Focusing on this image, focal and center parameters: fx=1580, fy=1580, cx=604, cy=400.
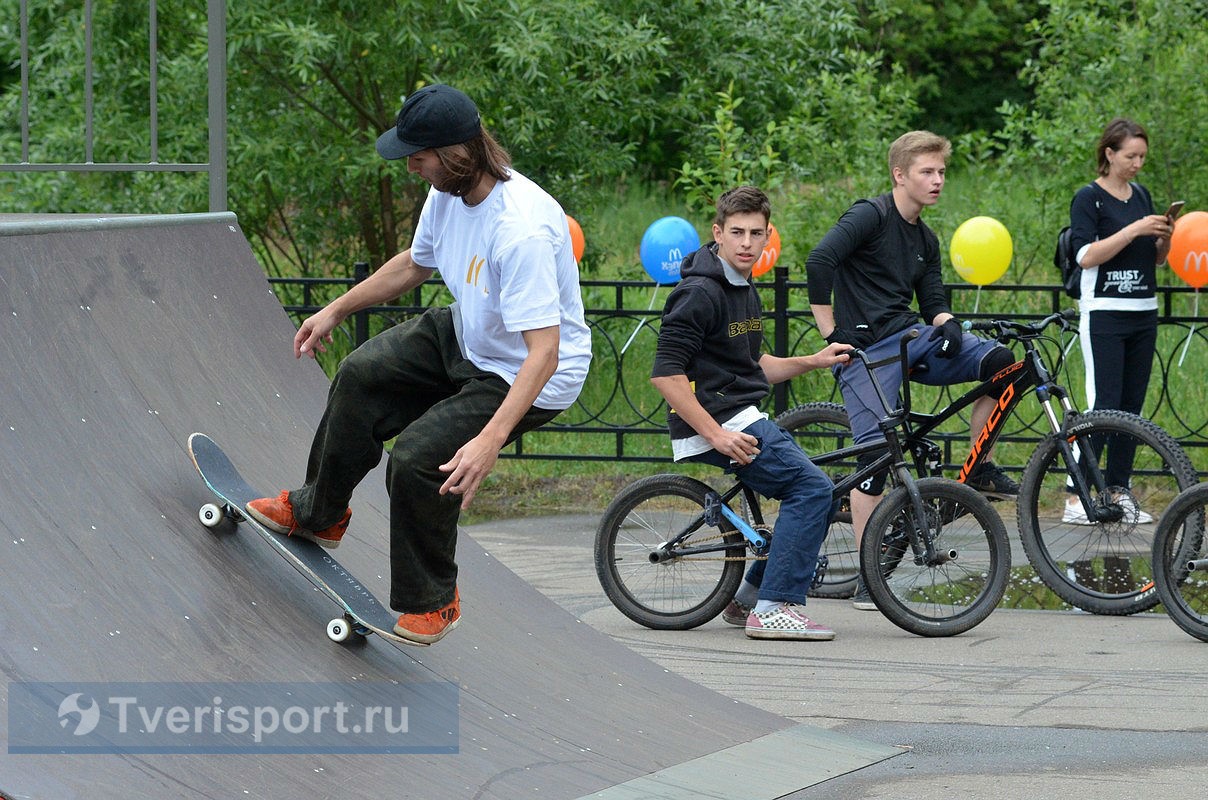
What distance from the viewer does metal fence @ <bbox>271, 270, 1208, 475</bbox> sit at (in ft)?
33.3

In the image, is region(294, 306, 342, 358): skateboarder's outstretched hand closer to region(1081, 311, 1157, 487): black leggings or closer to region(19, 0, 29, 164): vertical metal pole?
region(19, 0, 29, 164): vertical metal pole

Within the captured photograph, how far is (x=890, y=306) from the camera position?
7.19 metres

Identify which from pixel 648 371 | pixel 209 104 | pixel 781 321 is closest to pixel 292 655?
pixel 209 104

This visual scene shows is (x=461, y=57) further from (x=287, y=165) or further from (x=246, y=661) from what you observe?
(x=246, y=661)

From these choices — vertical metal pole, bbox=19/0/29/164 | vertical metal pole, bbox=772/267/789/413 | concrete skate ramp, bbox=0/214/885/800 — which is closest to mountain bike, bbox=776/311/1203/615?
concrete skate ramp, bbox=0/214/885/800

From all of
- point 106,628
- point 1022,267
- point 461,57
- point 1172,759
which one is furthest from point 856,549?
point 1022,267

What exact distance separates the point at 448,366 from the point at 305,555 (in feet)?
2.33

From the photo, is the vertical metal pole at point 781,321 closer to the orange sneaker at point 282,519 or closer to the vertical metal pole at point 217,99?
the vertical metal pole at point 217,99

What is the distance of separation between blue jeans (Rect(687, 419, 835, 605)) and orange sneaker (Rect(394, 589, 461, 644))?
84.1 inches

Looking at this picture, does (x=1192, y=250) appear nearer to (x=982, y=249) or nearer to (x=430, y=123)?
(x=982, y=249)

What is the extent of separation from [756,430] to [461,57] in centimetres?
603

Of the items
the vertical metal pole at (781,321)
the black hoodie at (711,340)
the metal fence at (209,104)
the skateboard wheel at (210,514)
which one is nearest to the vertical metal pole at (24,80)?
the metal fence at (209,104)

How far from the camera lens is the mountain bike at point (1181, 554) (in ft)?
21.3

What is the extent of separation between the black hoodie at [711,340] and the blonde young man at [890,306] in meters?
0.58
